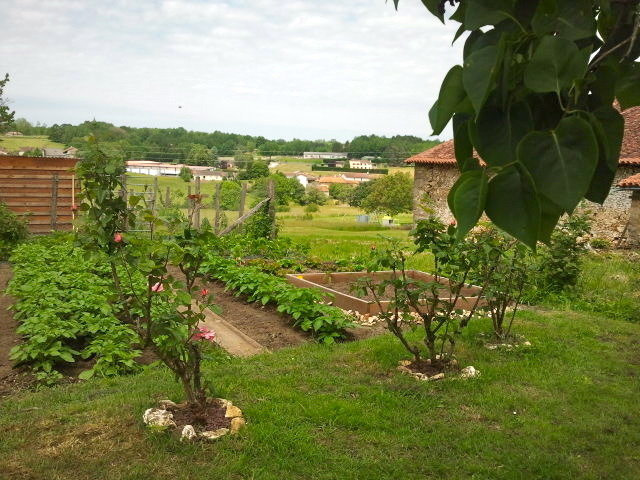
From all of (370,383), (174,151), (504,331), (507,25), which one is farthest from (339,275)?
(174,151)

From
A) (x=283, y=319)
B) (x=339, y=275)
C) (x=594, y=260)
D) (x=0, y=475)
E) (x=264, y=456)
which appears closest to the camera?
(x=0, y=475)

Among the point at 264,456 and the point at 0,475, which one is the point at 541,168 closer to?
the point at 264,456

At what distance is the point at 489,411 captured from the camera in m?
4.42

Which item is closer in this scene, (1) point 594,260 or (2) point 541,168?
(2) point 541,168

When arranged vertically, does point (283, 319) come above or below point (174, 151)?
below

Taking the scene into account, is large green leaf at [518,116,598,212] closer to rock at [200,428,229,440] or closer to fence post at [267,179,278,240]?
rock at [200,428,229,440]

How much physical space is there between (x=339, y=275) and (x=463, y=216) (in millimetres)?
9989

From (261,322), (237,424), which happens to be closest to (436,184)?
(261,322)

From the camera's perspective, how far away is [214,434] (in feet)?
12.3

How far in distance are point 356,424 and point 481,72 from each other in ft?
11.7

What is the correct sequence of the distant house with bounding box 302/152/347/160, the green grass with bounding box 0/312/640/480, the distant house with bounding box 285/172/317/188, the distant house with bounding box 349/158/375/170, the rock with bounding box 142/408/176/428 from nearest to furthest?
the green grass with bounding box 0/312/640/480
the rock with bounding box 142/408/176/428
the distant house with bounding box 285/172/317/188
the distant house with bounding box 349/158/375/170
the distant house with bounding box 302/152/347/160

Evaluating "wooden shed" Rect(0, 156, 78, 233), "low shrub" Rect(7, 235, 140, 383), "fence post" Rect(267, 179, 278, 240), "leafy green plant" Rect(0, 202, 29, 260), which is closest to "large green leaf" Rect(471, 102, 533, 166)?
"low shrub" Rect(7, 235, 140, 383)

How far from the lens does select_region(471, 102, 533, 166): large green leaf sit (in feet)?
2.88

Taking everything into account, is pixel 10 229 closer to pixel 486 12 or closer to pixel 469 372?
pixel 469 372
